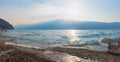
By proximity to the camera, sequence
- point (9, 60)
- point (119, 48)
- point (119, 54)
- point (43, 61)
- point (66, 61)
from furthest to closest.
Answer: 1. point (119, 48)
2. point (119, 54)
3. point (66, 61)
4. point (43, 61)
5. point (9, 60)

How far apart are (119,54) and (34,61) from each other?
57.7 ft

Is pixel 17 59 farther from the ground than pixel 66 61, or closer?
farther from the ground

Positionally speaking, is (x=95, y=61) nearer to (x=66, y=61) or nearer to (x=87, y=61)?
(x=87, y=61)

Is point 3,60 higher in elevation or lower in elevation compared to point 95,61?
higher

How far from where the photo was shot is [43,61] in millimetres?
13555

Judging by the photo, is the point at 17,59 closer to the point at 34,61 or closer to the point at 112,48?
the point at 34,61

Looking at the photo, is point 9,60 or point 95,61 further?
point 95,61

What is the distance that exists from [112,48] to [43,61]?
65.5ft

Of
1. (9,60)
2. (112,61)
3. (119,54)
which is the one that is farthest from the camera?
(119,54)

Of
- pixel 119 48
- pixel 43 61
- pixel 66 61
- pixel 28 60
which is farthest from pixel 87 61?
pixel 119 48

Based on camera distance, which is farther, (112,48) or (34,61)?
(112,48)

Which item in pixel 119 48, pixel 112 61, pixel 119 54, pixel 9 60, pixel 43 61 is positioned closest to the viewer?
pixel 9 60

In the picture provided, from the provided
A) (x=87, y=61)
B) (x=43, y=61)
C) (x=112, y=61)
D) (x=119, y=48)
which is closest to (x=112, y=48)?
(x=119, y=48)

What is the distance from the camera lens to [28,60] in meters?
12.4
